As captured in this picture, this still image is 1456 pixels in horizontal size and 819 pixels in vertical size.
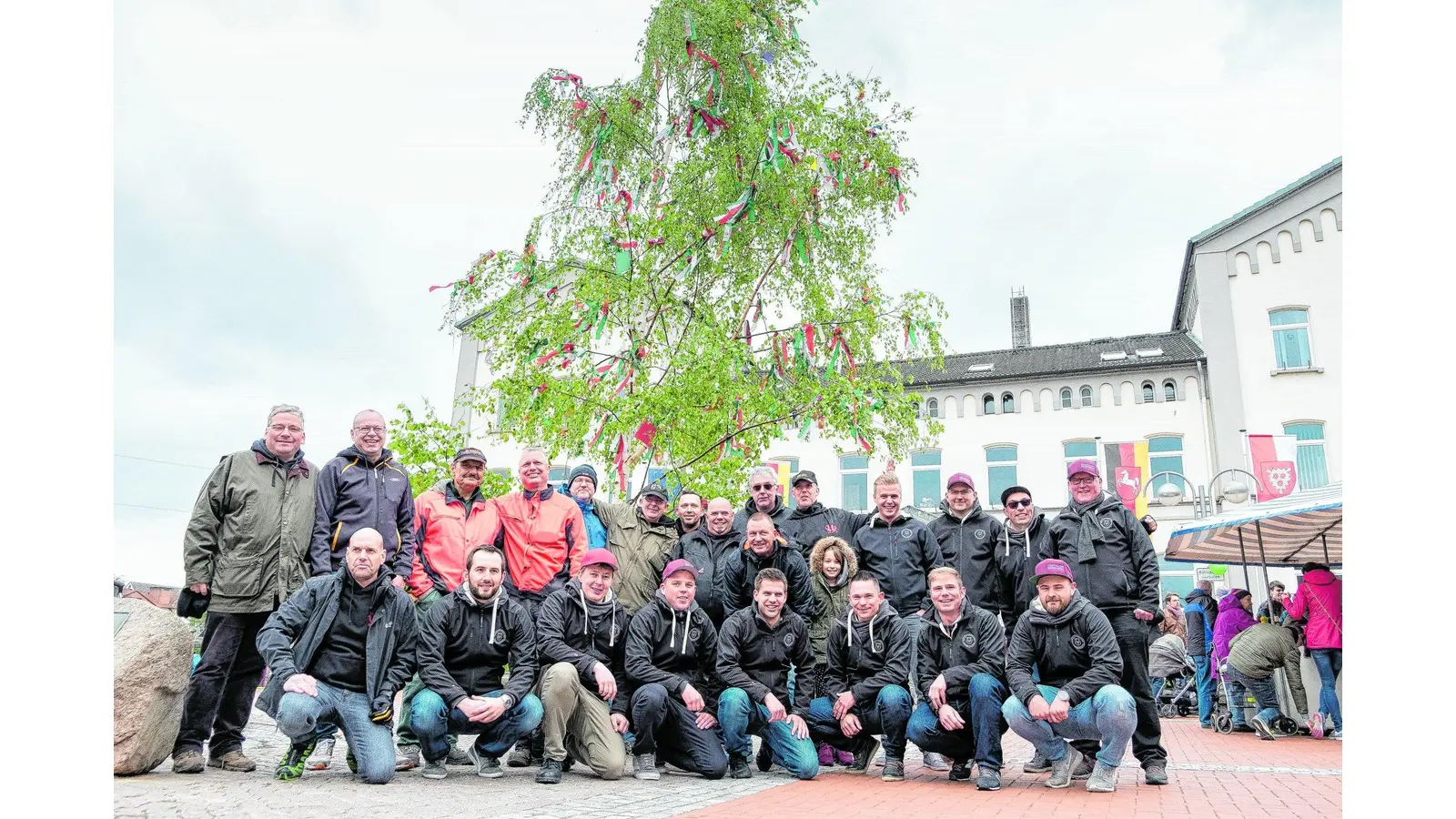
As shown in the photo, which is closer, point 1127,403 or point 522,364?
point 522,364

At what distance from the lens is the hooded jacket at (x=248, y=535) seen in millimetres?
5715

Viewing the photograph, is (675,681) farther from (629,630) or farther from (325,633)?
(325,633)

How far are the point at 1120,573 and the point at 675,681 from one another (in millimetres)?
2939

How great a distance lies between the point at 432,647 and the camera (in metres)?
5.88

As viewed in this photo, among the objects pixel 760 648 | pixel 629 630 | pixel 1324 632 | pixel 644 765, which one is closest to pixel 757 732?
pixel 760 648

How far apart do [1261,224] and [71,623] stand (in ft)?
81.3

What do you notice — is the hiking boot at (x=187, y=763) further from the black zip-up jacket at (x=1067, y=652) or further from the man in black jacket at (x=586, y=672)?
the black zip-up jacket at (x=1067, y=652)

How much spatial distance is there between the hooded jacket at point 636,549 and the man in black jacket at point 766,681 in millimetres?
782

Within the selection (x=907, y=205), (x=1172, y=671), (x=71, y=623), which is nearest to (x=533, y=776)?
(x=71, y=623)

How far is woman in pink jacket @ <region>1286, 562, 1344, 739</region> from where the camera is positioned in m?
9.36

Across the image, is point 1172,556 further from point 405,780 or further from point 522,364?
point 405,780

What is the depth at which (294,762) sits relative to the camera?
5.54 m

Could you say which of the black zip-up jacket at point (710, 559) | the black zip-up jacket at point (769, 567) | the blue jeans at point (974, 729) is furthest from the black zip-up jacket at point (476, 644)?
the blue jeans at point (974, 729)

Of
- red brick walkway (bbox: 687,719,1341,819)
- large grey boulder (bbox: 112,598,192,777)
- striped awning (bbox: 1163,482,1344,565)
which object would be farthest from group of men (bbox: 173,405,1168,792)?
striped awning (bbox: 1163,482,1344,565)
